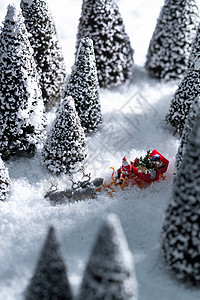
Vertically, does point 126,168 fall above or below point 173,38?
below

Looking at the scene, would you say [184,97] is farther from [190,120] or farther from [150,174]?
[190,120]

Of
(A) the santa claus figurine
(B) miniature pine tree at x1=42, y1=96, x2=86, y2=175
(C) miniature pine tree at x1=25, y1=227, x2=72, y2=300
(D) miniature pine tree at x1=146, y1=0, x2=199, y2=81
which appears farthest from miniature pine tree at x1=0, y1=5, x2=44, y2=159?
(D) miniature pine tree at x1=146, y1=0, x2=199, y2=81

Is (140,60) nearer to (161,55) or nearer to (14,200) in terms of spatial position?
(161,55)

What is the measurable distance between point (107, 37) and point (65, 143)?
4630 millimetres

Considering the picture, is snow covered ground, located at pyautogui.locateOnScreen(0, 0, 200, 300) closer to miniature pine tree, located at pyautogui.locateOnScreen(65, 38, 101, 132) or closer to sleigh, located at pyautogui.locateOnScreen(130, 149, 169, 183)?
sleigh, located at pyautogui.locateOnScreen(130, 149, 169, 183)

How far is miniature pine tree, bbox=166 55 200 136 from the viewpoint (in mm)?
9164

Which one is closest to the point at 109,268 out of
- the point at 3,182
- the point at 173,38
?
the point at 3,182

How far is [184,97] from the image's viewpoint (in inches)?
374

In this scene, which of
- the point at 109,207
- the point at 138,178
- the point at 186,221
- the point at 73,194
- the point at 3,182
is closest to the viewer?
the point at 186,221

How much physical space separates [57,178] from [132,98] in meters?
4.60

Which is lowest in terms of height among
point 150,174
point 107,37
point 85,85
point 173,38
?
point 150,174

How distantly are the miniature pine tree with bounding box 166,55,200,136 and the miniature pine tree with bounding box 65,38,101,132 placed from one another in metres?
2.32

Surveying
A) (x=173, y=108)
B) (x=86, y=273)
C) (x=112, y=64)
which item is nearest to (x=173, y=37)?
(x=112, y=64)

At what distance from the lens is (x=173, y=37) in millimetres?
11398
